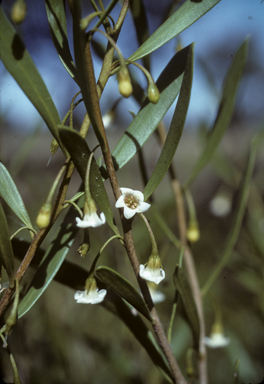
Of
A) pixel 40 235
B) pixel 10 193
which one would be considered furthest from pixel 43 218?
pixel 10 193

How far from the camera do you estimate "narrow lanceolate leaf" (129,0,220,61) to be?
536mm

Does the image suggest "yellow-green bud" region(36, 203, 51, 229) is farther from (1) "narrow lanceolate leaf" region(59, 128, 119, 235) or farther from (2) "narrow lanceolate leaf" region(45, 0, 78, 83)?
(2) "narrow lanceolate leaf" region(45, 0, 78, 83)

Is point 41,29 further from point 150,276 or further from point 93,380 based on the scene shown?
point 93,380

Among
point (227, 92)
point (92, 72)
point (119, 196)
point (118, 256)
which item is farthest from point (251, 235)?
point (92, 72)

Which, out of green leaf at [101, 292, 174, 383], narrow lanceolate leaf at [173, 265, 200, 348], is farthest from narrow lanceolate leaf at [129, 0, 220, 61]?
green leaf at [101, 292, 174, 383]

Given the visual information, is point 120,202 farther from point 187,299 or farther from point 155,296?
point 155,296

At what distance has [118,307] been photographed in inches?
28.0

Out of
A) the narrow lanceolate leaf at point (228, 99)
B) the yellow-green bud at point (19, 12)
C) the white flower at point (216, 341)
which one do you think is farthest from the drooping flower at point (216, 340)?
the yellow-green bud at point (19, 12)

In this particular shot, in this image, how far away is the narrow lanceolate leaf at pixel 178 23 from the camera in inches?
21.1

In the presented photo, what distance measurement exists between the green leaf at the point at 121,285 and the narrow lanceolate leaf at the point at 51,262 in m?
0.14

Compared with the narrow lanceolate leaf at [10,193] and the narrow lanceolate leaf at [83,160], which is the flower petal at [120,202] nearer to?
the narrow lanceolate leaf at [83,160]

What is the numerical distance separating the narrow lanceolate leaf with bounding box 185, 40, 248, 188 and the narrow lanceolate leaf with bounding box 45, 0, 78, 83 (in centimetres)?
33

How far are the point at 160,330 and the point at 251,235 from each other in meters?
0.90

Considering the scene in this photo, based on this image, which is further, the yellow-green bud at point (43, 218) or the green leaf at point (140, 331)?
the green leaf at point (140, 331)
